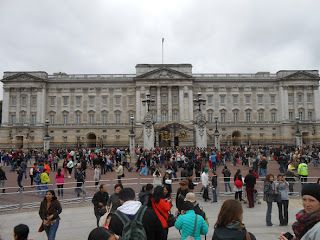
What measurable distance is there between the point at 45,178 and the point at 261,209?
10521 mm

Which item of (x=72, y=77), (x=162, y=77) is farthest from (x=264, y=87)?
(x=72, y=77)

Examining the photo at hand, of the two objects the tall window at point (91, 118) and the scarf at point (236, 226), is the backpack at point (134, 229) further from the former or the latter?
the tall window at point (91, 118)

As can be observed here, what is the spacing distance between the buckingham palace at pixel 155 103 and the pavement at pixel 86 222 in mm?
45470

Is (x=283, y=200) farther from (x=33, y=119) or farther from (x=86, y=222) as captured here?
(x=33, y=119)

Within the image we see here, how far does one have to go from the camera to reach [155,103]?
194ft

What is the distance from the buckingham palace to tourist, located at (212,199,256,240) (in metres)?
53.2

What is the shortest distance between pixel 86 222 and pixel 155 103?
5028 cm

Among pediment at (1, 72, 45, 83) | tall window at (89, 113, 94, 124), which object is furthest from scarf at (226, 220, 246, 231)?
pediment at (1, 72, 45, 83)

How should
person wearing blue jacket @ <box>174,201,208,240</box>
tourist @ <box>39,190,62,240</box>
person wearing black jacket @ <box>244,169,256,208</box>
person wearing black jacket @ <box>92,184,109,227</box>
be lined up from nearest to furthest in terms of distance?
person wearing blue jacket @ <box>174,201,208,240</box>, tourist @ <box>39,190,62,240</box>, person wearing black jacket @ <box>92,184,109,227</box>, person wearing black jacket @ <box>244,169,256,208</box>

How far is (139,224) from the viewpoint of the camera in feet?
12.7

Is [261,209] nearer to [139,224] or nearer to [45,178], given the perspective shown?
[139,224]

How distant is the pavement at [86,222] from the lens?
8.23m

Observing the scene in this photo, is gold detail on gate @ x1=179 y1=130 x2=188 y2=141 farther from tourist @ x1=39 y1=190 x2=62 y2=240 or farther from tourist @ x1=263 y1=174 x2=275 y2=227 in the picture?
tourist @ x1=39 y1=190 x2=62 y2=240

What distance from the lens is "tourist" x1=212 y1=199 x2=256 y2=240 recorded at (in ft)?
11.3
